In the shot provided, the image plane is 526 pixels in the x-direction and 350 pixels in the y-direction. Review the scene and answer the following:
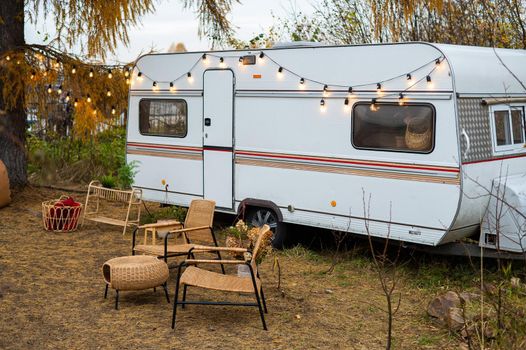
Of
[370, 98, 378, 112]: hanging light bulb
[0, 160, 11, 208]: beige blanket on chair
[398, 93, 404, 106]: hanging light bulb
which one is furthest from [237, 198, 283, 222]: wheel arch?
[0, 160, 11, 208]: beige blanket on chair

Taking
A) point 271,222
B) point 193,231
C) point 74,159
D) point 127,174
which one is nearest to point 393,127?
point 271,222

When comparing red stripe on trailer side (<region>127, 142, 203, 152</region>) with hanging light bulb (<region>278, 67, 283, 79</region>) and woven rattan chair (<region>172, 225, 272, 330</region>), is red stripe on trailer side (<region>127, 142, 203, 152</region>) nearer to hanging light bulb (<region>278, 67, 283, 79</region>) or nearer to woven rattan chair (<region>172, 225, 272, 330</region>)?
hanging light bulb (<region>278, 67, 283, 79</region>)

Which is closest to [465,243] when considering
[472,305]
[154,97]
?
[472,305]

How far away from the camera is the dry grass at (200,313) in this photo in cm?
637

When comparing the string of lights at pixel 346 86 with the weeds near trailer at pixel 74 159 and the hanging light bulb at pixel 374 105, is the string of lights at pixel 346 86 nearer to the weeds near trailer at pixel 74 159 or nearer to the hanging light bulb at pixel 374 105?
the hanging light bulb at pixel 374 105

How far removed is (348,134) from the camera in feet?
28.6

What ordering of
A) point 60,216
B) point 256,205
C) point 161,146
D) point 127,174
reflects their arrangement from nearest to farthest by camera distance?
point 256,205 → point 60,216 → point 161,146 → point 127,174

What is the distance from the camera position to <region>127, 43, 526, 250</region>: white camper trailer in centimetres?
787

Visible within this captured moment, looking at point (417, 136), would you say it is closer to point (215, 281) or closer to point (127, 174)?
point (215, 281)

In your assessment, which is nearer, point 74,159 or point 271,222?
Result: point 271,222

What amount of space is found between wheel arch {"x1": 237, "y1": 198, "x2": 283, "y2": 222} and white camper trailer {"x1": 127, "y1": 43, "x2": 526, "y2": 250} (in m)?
0.02

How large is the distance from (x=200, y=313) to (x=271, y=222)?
2.89 m

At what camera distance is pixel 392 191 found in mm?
8328

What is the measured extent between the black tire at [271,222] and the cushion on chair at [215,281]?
2681mm
